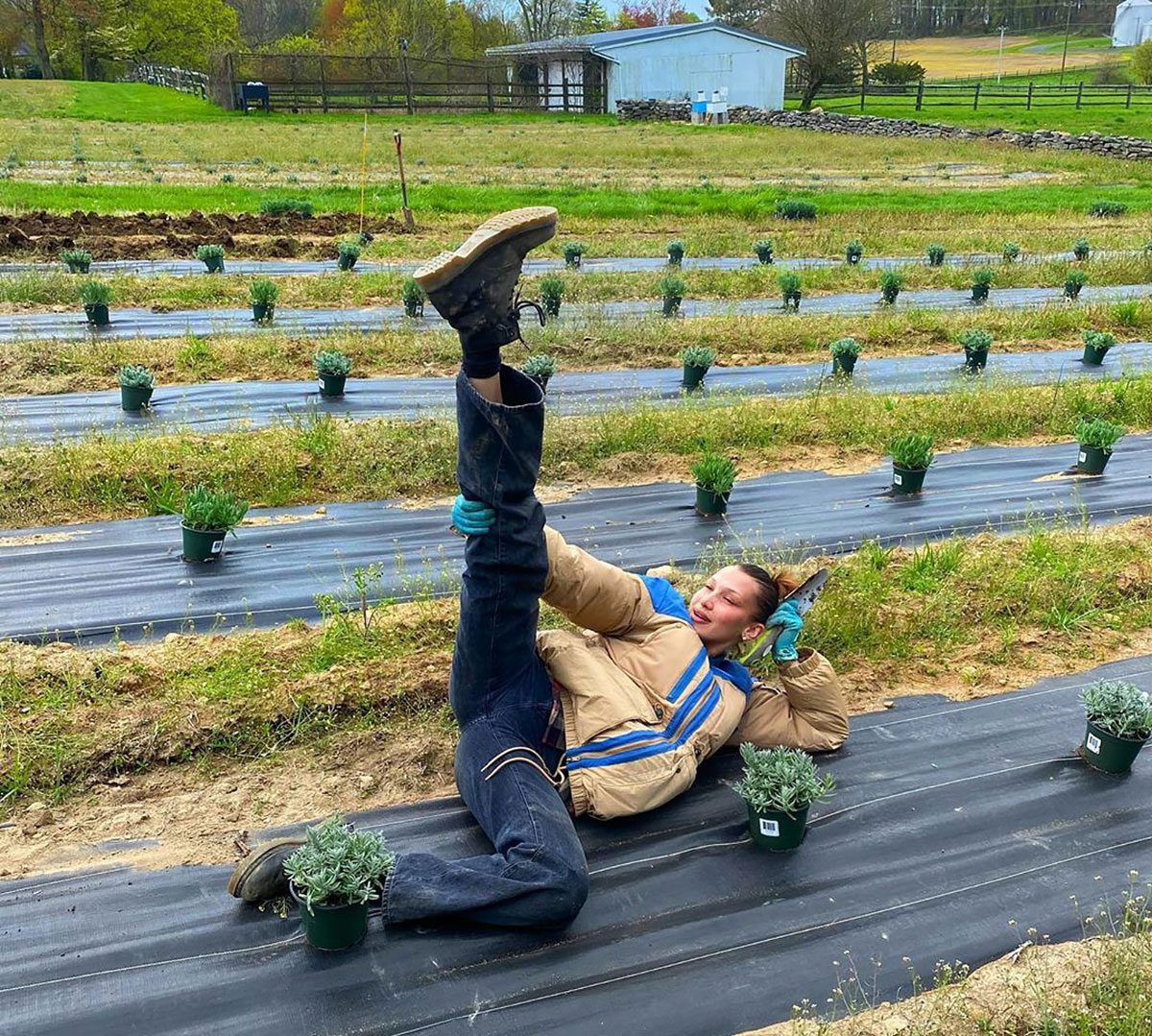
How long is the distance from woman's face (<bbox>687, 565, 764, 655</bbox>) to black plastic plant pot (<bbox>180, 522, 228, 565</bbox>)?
10.2 ft

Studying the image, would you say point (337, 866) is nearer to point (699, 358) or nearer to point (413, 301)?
point (699, 358)

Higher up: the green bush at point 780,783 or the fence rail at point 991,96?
the fence rail at point 991,96

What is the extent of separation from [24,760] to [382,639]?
5.40ft

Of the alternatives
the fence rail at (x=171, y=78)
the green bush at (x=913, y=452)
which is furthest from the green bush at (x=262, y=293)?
the fence rail at (x=171, y=78)

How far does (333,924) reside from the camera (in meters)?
2.93

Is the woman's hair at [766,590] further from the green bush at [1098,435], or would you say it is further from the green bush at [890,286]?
the green bush at [890,286]

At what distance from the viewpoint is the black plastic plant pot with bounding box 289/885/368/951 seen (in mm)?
2902

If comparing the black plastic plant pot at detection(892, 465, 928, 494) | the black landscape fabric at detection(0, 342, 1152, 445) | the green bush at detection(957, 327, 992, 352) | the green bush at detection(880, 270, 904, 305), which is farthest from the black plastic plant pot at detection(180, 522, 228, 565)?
the green bush at detection(880, 270, 904, 305)

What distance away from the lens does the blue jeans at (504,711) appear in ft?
9.92

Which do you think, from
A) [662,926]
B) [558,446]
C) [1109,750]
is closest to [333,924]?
[662,926]

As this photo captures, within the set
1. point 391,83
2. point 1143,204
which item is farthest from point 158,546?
point 391,83

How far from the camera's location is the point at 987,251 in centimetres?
1767

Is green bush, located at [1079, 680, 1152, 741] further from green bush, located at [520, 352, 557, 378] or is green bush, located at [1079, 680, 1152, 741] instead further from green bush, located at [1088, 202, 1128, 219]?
green bush, located at [1088, 202, 1128, 219]

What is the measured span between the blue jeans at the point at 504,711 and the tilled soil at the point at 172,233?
1321 cm
